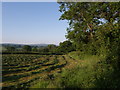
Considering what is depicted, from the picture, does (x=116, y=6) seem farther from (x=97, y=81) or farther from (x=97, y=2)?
(x=97, y=81)

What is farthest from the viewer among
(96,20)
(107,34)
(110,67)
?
(96,20)

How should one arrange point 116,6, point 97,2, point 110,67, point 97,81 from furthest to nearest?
point 97,2
point 116,6
point 110,67
point 97,81

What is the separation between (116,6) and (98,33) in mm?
3703

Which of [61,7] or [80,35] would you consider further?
[61,7]

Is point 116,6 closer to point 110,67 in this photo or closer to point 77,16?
point 77,16

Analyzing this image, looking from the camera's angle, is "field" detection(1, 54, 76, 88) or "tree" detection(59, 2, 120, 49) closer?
"field" detection(1, 54, 76, 88)

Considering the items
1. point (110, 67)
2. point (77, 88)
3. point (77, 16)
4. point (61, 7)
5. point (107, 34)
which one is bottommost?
point (77, 88)

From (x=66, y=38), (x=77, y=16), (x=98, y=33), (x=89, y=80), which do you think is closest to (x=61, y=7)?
(x=77, y=16)

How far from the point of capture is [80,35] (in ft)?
47.3

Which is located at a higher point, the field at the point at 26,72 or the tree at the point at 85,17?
the tree at the point at 85,17

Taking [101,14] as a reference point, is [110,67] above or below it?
below

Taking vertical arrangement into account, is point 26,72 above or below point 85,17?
below

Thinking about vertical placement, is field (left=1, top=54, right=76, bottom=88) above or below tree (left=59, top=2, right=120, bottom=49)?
below

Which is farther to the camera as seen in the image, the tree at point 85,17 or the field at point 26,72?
the tree at point 85,17
